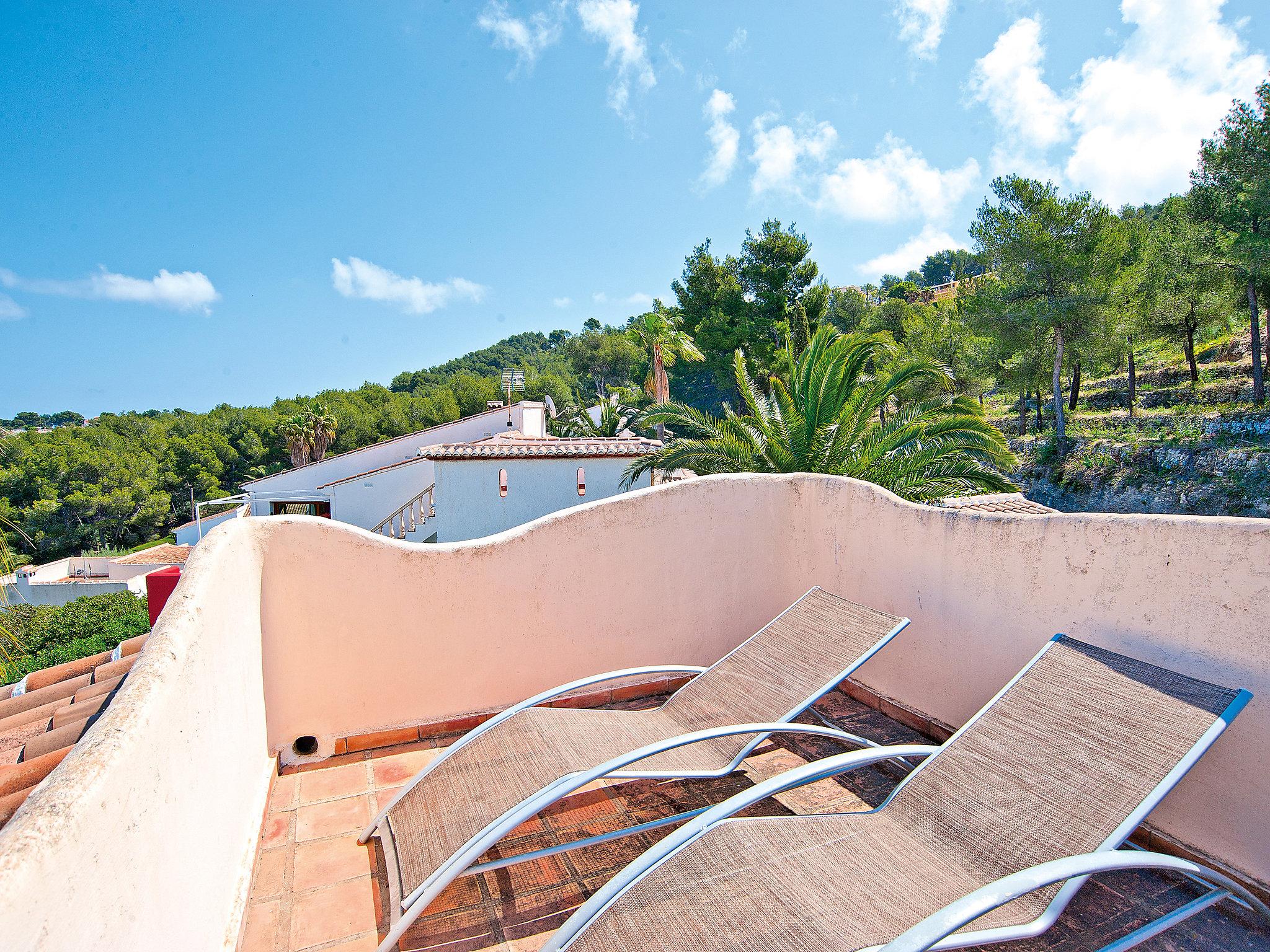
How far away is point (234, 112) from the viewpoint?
952 inches

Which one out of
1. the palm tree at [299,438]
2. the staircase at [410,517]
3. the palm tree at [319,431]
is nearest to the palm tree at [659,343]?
the staircase at [410,517]

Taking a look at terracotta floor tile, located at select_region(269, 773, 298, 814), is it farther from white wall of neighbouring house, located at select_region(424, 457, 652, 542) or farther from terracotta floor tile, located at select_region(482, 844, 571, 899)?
white wall of neighbouring house, located at select_region(424, 457, 652, 542)

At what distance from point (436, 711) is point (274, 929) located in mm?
1683

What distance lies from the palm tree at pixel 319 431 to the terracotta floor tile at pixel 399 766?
145 ft

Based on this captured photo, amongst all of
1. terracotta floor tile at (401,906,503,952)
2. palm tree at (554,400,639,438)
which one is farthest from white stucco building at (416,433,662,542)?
palm tree at (554,400,639,438)

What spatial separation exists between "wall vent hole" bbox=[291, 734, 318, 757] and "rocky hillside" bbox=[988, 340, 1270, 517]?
2143cm

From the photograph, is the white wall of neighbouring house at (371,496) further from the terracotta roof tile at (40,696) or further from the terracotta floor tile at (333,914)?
the terracotta floor tile at (333,914)

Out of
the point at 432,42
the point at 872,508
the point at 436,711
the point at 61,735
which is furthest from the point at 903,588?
the point at 432,42

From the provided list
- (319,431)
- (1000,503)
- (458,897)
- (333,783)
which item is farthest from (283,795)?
(319,431)

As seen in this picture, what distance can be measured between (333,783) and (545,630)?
1.59m

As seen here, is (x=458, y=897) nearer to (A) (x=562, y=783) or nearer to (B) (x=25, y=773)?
(A) (x=562, y=783)

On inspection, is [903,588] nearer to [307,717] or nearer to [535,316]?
[307,717]

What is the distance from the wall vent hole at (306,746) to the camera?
407 centimetres

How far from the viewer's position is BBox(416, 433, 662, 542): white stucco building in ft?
38.1
